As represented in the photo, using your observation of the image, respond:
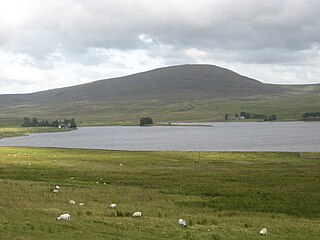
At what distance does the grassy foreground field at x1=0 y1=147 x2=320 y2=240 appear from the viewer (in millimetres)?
24828

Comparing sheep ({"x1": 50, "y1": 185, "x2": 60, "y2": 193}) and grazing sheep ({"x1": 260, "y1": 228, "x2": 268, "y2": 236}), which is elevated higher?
sheep ({"x1": 50, "y1": 185, "x2": 60, "y2": 193})

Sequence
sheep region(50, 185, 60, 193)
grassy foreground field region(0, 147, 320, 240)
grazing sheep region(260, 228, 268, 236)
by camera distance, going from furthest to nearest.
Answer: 1. sheep region(50, 185, 60, 193)
2. grazing sheep region(260, 228, 268, 236)
3. grassy foreground field region(0, 147, 320, 240)

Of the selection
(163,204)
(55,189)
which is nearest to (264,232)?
(163,204)

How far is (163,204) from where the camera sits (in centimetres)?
3488

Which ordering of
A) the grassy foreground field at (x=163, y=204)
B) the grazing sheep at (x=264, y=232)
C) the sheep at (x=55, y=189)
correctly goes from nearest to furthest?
the grassy foreground field at (x=163, y=204) → the grazing sheep at (x=264, y=232) → the sheep at (x=55, y=189)

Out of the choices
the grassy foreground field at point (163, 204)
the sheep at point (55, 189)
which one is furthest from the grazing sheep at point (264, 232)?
the sheep at point (55, 189)

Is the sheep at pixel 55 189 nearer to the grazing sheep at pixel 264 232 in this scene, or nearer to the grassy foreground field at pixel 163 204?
the grassy foreground field at pixel 163 204

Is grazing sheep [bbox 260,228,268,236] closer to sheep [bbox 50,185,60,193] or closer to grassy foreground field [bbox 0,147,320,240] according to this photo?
grassy foreground field [bbox 0,147,320,240]

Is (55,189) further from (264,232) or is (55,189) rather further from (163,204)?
(264,232)

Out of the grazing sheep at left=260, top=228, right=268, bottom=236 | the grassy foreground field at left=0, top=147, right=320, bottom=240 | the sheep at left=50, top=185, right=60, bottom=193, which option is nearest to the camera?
the grassy foreground field at left=0, top=147, right=320, bottom=240

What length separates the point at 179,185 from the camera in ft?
152

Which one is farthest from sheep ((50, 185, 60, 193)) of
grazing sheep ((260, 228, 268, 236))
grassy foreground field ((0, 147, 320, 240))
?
grazing sheep ((260, 228, 268, 236))

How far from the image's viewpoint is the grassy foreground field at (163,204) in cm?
2483

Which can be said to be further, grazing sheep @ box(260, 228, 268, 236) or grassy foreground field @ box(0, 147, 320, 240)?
grazing sheep @ box(260, 228, 268, 236)
